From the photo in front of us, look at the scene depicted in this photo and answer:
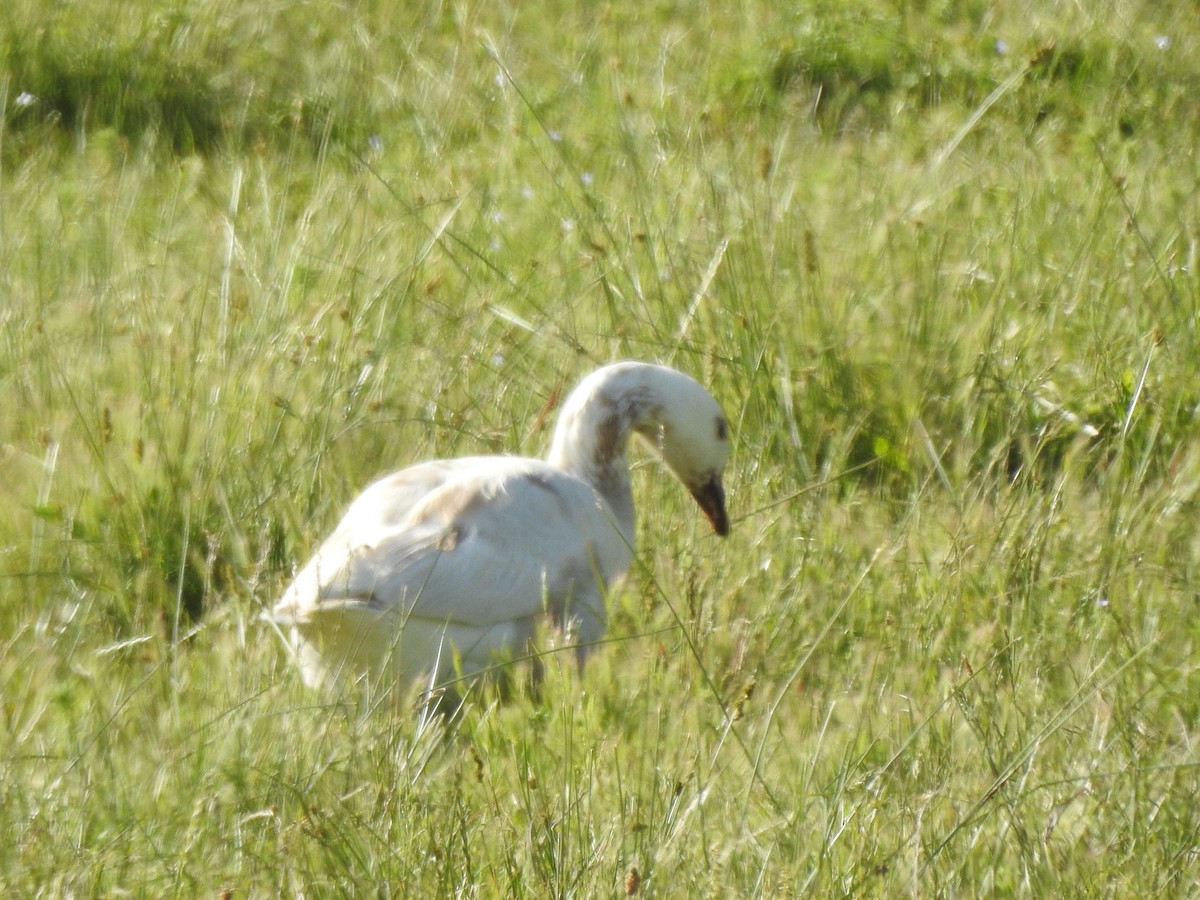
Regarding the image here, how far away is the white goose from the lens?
11.6 feet

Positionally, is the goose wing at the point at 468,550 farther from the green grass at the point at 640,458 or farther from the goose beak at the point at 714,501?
the goose beak at the point at 714,501

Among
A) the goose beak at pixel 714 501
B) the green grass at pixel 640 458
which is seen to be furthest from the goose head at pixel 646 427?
the green grass at pixel 640 458

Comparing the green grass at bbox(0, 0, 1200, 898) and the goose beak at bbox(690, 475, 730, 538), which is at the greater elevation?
the green grass at bbox(0, 0, 1200, 898)

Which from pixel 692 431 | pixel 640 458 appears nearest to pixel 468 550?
pixel 692 431

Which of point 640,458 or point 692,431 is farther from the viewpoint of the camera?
point 640,458

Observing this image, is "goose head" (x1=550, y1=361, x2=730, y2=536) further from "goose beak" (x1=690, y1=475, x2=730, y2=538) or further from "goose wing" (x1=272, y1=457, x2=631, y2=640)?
"goose wing" (x1=272, y1=457, x2=631, y2=640)

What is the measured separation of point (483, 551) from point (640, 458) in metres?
1.11

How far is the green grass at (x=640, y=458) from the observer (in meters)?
2.82

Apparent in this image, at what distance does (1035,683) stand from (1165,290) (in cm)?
174

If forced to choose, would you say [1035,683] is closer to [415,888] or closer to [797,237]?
[415,888]

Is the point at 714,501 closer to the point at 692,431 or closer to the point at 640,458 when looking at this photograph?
the point at 692,431

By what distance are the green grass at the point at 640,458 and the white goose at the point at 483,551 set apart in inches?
5.7

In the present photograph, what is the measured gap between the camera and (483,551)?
147 inches

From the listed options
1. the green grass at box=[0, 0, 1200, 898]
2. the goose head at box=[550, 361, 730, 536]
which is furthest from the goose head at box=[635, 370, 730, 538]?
the green grass at box=[0, 0, 1200, 898]
